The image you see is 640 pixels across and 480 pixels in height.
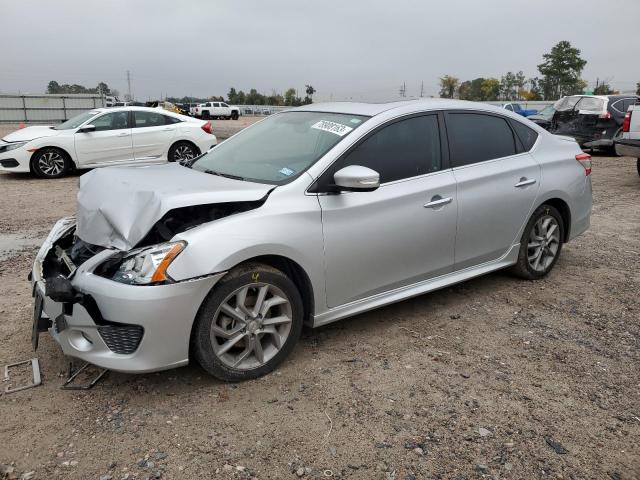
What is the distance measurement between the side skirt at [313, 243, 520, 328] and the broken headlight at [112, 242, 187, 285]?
106 centimetres

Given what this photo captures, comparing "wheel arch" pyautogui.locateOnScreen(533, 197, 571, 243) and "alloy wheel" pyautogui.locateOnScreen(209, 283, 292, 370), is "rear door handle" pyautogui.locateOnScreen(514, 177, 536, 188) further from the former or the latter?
"alloy wheel" pyautogui.locateOnScreen(209, 283, 292, 370)

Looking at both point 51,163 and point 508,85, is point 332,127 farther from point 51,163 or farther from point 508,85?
point 508,85

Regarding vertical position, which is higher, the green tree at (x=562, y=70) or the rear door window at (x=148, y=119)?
the green tree at (x=562, y=70)

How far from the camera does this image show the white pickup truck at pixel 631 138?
9.48 meters

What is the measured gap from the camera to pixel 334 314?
354 centimetres

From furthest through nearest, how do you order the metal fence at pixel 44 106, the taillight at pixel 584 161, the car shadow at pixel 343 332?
the metal fence at pixel 44 106, the taillight at pixel 584 161, the car shadow at pixel 343 332

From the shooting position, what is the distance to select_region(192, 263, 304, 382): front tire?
2.99 m

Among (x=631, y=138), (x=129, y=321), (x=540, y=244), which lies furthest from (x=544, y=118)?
(x=129, y=321)

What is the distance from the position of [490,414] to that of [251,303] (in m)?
1.49

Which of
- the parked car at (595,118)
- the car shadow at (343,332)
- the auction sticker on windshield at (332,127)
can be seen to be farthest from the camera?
the parked car at (595,118)

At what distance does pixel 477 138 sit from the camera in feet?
14.4

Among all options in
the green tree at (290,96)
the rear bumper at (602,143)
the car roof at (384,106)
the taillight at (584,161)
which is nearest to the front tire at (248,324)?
the car roof at (384,106)

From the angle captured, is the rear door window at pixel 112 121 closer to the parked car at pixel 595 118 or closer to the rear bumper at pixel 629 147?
the rear bumper at pixel 629 147

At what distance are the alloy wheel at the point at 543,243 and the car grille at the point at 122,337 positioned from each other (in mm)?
3500
